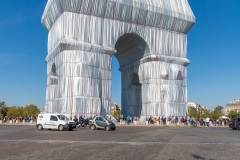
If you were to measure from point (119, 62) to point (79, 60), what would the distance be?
16.1 metres

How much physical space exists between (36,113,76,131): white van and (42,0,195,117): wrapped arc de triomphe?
8.72m

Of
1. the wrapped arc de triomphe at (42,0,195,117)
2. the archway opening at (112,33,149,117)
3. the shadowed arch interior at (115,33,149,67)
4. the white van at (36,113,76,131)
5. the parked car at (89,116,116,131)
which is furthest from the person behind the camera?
the archway opening at (112,33,149,117)

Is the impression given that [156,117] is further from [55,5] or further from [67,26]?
[55,5]

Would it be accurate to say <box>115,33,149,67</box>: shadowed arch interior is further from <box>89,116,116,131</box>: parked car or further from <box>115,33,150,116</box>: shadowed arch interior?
<box>89,116,116,131</box>: parked car

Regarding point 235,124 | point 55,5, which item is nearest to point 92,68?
point 55,5

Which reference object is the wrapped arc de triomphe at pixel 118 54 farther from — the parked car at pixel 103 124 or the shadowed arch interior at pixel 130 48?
the parked car at pixel 103 124

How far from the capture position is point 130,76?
47.7 m

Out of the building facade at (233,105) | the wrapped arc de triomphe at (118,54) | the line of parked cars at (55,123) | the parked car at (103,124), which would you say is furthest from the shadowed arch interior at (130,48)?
the building facade at (233,105)

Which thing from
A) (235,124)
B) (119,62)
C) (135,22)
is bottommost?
(235,124)

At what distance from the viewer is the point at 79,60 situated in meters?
35.7

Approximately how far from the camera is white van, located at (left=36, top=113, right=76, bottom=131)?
25047mm

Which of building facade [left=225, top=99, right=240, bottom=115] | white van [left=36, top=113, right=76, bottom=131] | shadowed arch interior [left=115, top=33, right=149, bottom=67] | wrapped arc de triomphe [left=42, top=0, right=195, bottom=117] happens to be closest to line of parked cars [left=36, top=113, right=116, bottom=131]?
white van [left=36, top=113, right=76, bottom=131]

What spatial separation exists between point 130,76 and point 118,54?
4673 millimetres

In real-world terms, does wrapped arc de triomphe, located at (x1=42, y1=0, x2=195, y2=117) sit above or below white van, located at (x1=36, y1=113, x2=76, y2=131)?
above
